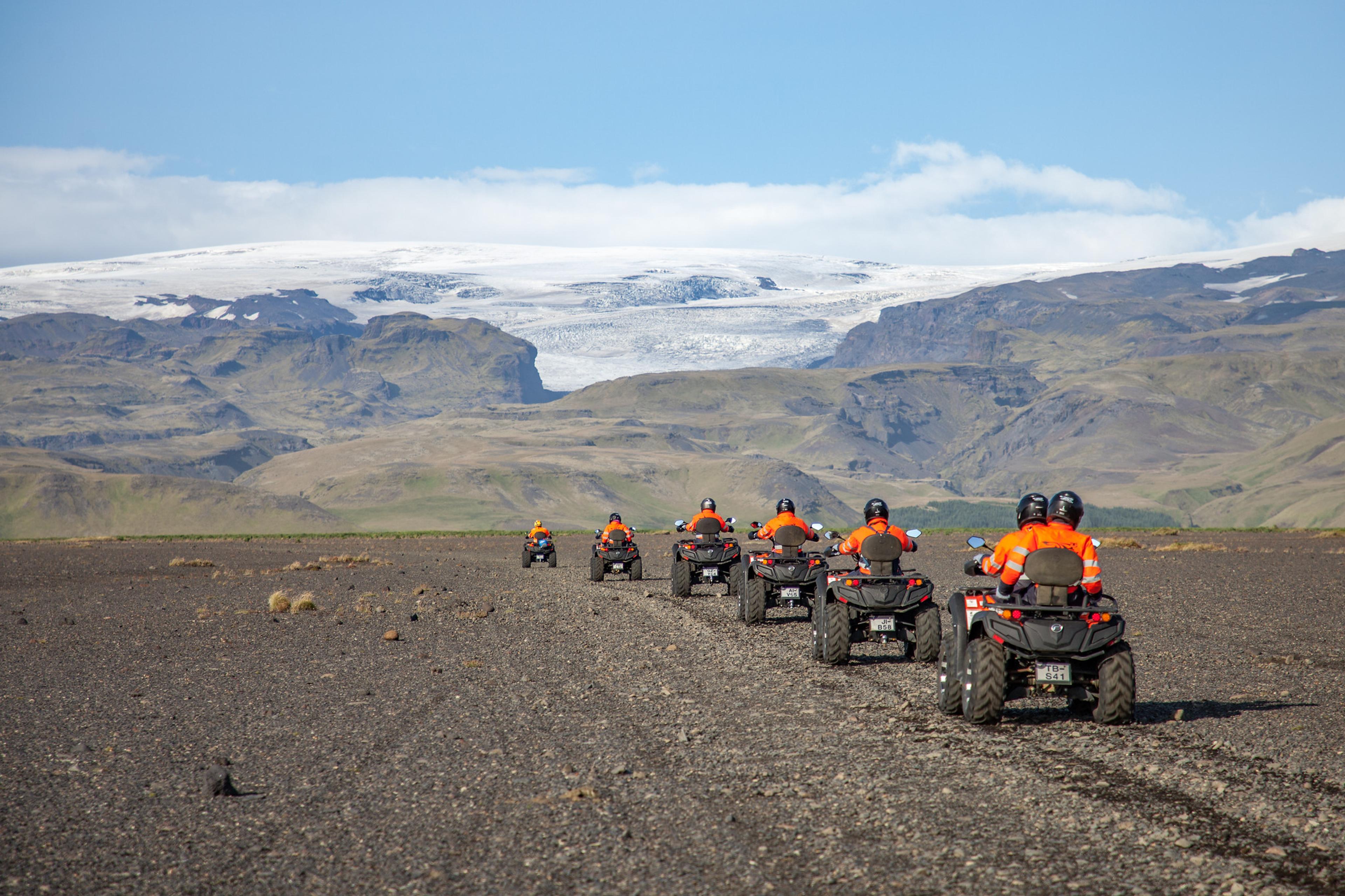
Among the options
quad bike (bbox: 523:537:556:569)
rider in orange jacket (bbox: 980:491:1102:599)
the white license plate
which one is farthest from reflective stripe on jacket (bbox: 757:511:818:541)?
quad bike (bbox: 523:537:556:569)

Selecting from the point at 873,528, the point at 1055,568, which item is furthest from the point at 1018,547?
the point at 873,528

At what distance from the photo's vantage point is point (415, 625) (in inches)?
857

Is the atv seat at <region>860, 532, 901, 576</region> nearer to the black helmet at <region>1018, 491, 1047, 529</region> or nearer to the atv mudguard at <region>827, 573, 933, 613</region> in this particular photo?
the atv mudguard at <region>827, 573, 933, 613</region>

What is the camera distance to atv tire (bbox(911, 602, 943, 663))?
15094mm

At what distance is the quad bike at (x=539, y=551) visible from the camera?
4022cm

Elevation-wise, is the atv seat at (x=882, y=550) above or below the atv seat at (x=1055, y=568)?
below

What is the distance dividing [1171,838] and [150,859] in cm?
664

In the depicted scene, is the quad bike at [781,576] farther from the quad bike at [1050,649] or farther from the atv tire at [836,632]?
the quad bike at [1050,649]

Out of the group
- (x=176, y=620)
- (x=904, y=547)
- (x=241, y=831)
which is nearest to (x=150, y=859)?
(x=241, y=831)

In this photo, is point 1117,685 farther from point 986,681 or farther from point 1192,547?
point 1192,547

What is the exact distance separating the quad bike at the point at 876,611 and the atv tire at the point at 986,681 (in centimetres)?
382

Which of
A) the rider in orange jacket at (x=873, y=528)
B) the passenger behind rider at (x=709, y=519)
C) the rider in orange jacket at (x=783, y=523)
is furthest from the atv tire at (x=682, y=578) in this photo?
the rider in orange jacket at (x=873, y=528)

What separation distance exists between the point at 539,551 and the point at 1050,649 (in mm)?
30783

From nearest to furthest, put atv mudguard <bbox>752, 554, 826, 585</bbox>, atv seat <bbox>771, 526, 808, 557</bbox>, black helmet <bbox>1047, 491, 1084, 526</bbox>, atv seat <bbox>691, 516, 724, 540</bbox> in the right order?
black helmet <bbox>1047, 491, 1084, 526</bbox>, atv mudguard <bbox>752, 554, 826, 585</bbox>, atv seat <bbox>771, 526, 808, 557</bbox>, atv seat <bbox>691, 516, 724, 540</bbox>
